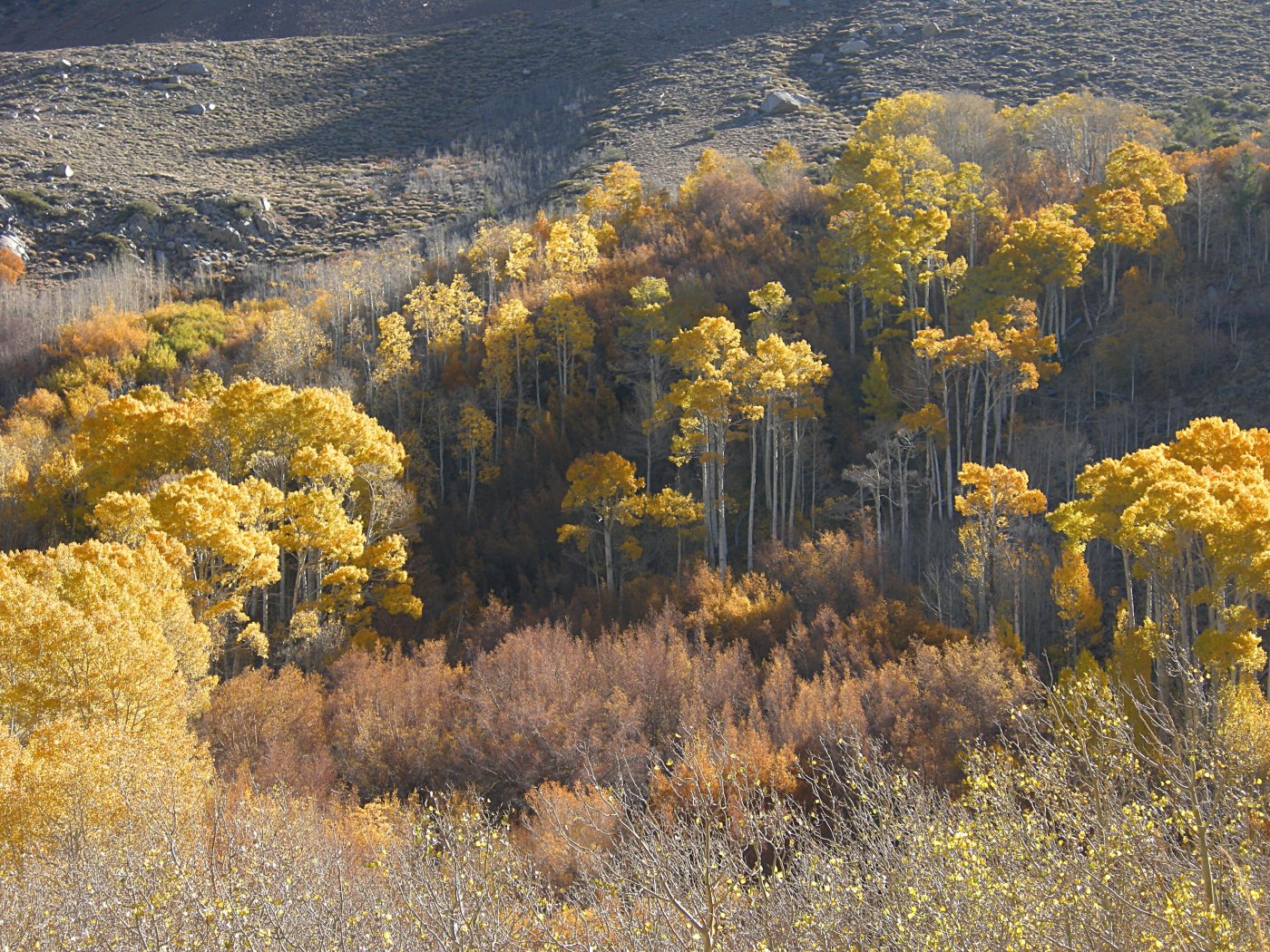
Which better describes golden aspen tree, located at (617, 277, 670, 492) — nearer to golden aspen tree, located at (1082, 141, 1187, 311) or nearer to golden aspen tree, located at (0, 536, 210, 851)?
golden aspen tree, located at (1082, 141, 1187, 311)

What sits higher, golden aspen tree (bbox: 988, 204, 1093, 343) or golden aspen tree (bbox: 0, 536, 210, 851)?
golden aspen tree (bbox: 988, 204, 1093, 343)

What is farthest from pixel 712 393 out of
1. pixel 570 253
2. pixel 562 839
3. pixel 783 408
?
pixel 570 253

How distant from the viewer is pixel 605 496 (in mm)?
36781

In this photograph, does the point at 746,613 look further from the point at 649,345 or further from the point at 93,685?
the point at 93,685

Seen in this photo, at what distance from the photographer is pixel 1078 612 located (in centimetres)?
2919

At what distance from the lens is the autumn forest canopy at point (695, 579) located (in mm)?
10156

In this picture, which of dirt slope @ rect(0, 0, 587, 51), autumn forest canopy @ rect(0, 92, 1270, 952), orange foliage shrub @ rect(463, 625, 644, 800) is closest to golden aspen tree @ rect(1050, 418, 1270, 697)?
autumn forest canopy @ rect(0, 92, 1270, 952)

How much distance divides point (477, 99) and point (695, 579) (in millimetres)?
80076

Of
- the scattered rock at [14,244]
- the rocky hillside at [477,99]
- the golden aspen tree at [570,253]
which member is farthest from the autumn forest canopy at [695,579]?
the rocky hillside at [477,99]

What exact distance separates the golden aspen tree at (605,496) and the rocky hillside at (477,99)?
42.0 meters

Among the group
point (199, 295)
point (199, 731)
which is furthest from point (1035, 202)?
point (199, 295)

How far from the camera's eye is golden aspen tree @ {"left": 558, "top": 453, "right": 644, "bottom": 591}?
1441 inches

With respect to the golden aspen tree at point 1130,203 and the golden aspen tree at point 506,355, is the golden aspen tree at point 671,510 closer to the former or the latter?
the golden aspen tree at point 506,355

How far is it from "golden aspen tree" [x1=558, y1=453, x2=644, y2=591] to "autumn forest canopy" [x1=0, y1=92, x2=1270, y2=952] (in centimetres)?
21
